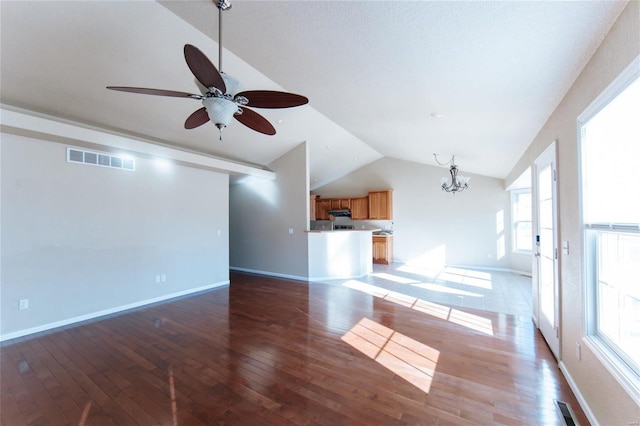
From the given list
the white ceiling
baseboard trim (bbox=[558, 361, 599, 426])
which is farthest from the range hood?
baseboard trim (bbox=[558, 361, 599, 426])

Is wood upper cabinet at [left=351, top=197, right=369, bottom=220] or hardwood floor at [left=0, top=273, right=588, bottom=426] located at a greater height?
wood upper cabinet at [left=351, top=197, right=369, bottom=220]

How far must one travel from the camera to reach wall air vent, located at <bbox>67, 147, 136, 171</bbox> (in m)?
3.60

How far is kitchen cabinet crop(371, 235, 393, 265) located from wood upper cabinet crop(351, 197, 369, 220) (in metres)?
0.89

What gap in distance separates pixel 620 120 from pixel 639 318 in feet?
3.61

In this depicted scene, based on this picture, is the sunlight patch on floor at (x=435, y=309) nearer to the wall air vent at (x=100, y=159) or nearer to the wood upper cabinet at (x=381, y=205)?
the wood upper cabinet at (x=381, y=205)

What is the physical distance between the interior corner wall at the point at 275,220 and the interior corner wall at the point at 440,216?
319 cm

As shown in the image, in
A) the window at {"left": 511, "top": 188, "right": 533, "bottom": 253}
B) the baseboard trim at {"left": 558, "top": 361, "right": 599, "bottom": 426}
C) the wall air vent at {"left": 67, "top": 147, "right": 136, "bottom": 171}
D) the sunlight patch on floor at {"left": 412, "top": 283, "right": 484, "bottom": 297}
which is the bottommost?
the sunlight patch on floor at {"left": 412, "top": 283, "right": 484, "bottom": 297}

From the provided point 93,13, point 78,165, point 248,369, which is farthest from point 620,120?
point 78,165

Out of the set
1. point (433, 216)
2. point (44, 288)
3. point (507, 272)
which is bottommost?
point (507, 272)

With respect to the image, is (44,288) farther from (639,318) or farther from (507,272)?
(507,272)

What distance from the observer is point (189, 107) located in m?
3.88

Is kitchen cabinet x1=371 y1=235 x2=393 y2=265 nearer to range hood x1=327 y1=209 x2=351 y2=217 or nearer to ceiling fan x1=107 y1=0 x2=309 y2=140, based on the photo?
range hood x1=327 y1=209 x2=351 y2=217

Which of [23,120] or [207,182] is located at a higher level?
[23,120]

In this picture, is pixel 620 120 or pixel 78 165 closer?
pixel 620 120
